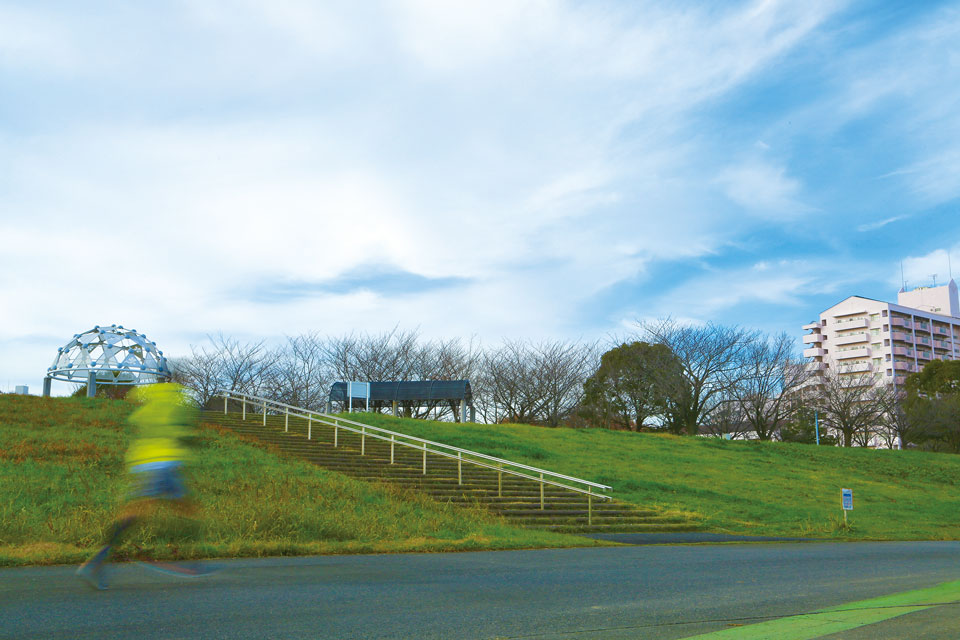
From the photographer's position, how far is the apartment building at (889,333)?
316 feet

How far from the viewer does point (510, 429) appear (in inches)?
1407

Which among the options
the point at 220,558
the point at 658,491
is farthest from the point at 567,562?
the point at 658,491

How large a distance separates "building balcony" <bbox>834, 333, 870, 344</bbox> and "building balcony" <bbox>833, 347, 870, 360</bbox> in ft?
3.64

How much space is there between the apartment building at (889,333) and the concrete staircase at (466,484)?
81.5 m

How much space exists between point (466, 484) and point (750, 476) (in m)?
14.1

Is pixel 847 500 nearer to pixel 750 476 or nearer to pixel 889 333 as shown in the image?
pixel 750 476

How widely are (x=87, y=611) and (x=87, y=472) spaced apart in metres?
11.7

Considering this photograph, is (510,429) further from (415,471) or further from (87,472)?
(87,472)

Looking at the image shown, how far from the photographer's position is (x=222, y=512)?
39.8 ft

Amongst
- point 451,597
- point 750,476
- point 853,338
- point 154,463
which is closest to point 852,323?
point 853,338

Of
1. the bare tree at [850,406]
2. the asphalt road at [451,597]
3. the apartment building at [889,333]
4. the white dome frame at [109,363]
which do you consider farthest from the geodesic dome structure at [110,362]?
the apartment building at [889,333]

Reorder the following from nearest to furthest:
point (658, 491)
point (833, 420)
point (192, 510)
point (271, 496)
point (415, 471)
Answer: point (192, 510) < point (271, 496) < point (415, 471) < point (658, 491) < point (833, 420)

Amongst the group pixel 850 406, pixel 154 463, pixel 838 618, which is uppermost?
pixel 154 463

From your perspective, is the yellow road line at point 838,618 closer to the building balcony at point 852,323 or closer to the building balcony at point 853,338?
the building balcony at point 853,338
